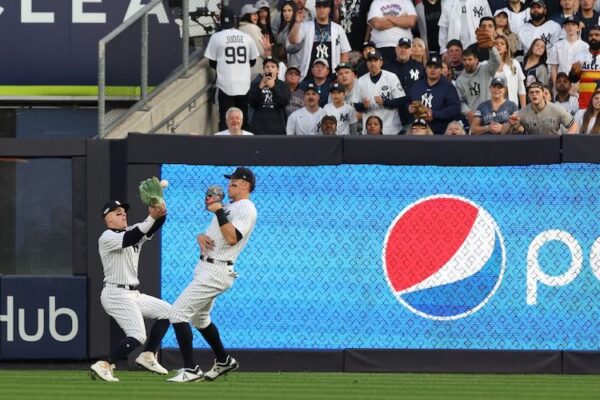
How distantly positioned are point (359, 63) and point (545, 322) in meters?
4.72

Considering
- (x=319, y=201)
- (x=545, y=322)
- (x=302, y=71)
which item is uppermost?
(x=302, y=71)

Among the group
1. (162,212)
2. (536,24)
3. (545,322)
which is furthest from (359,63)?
(162,212)

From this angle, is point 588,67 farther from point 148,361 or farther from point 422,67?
point 148,361

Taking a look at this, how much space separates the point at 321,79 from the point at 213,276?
531 cm

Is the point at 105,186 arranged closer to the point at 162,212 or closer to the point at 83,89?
the point at 162,212

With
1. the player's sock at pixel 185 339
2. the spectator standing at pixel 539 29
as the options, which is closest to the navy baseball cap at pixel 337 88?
the spectator standing at pixel 539 29

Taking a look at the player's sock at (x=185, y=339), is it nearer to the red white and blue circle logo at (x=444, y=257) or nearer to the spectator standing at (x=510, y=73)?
the red white and blue circle logo at (x=444, y=257)

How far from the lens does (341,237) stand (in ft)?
49.3

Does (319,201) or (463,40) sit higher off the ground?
(463,40)

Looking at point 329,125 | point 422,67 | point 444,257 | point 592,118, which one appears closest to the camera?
point 444,257

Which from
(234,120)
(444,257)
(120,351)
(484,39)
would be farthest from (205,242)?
(484,39)

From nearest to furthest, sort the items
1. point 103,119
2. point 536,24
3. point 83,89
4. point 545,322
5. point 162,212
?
1. point 162,212
2. point 545,322
3. point 103,119
4. point 536,24
5. point 83,89

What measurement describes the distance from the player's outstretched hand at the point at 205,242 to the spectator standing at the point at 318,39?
Result: 569 centimetres

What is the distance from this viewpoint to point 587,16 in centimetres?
1794
